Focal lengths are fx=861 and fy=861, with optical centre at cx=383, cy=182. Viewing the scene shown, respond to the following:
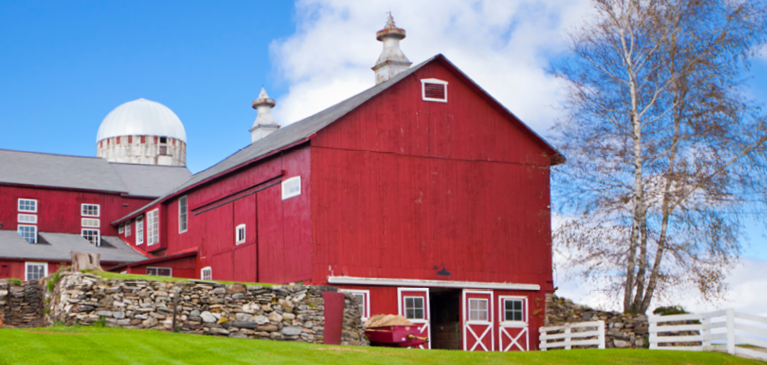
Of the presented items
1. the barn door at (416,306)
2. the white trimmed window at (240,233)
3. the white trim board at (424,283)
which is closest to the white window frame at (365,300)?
the white trim board at (424,283)

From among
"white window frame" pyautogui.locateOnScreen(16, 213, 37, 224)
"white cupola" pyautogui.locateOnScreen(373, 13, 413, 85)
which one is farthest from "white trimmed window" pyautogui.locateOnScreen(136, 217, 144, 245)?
"white cupola" pyautogui.locateOnScreen(373, 13, 413, 85)

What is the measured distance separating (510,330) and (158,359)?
14.0 metres

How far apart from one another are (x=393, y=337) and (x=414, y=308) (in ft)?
11.7

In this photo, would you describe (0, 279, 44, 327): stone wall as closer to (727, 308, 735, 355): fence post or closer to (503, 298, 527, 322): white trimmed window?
(503, 298, 527, 322): white trimmed window

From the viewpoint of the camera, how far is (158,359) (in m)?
15.4

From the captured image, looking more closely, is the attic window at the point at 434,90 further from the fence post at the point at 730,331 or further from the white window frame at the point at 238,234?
the fence post at the point at 730,331

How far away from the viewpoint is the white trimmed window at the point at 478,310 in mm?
26391

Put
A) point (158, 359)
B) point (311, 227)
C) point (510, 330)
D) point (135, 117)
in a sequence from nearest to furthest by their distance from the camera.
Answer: point (158, 359) < point (311, 227) < point (510, 330) < point (135, 117)

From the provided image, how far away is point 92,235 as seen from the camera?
40.5 metres

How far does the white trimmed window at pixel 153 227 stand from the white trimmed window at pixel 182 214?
2.01 m

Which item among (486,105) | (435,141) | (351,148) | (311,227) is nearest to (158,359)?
(311,227)

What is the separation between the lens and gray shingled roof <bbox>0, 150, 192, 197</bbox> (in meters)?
40.4

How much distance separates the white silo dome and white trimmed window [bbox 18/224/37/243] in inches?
636

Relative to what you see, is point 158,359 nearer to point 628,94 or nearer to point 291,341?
point 291,341
